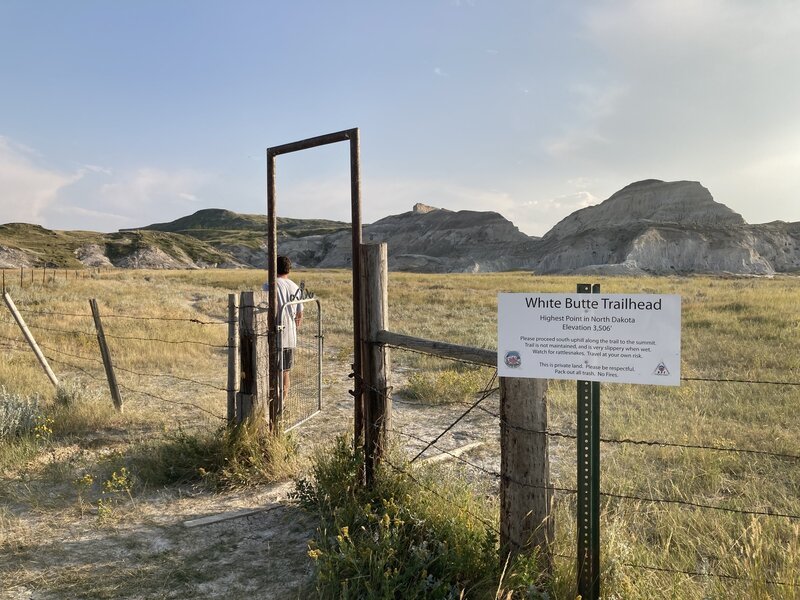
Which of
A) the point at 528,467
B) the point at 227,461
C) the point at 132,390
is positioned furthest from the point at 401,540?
the point at 132,390

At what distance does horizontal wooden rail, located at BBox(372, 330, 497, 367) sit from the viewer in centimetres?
311

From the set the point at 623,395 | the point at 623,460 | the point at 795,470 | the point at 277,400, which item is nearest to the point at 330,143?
the point at 277,400

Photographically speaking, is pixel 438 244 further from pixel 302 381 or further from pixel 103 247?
pixel 302 381

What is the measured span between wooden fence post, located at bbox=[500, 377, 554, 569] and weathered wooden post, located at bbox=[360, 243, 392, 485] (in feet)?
4.12

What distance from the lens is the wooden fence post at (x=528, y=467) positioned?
269 cm

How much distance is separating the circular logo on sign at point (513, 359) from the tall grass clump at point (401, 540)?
0.97 meters

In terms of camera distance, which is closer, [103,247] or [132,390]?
[132,390]

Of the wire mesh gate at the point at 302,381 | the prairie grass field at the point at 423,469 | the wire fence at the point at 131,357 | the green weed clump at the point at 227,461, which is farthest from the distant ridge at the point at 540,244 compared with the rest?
the green weed clump at the point at 227,461

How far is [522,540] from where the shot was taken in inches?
108

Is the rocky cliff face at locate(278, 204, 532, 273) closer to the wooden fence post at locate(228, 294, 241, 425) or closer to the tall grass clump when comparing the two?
the wooden fence post at locate(228, 294, 241, 425)

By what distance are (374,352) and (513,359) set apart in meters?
1.44

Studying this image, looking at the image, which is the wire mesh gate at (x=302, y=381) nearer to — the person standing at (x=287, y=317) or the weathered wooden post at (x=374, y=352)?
the person standing at (x=287, y=317)

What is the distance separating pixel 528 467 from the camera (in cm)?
271

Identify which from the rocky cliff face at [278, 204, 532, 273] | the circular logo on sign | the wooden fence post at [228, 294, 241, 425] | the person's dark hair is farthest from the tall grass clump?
the rocky cliff face at [278, 204, 532, 273]
